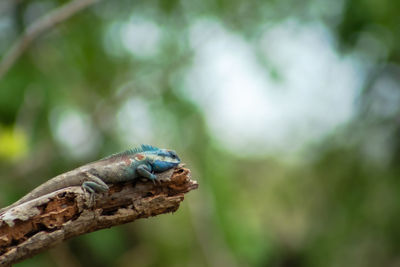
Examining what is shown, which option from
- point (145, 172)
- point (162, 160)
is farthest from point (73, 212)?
point (162, 160)

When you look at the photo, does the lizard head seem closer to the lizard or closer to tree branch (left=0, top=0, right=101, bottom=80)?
the lizard

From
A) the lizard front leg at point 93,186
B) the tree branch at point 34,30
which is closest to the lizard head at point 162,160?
the lizard front leg at point 93,186

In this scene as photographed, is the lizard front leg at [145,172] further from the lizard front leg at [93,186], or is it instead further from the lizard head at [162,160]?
the lizard front leg at [93,186]

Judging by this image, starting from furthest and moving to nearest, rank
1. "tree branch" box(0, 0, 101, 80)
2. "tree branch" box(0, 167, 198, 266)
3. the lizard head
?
"tree branch" box(0, 0, 101, 80)
the lizard head
"tree branch" box(0, 167, 198, 266)

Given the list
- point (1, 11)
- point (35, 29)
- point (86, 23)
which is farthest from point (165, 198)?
point (86, 23)

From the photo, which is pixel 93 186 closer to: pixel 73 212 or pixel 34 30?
pixel 73 212

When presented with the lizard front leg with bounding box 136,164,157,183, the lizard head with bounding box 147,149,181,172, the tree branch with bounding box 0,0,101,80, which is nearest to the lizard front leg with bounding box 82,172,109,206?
the lizard front leg with bounding box 136,164,157,183
